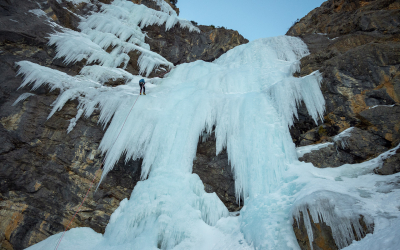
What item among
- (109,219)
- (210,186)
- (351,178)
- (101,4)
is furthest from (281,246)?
(101,4)

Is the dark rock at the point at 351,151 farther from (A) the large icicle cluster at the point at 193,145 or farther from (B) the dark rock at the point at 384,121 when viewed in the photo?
(A) the large icicle cluster at the point at 193,145

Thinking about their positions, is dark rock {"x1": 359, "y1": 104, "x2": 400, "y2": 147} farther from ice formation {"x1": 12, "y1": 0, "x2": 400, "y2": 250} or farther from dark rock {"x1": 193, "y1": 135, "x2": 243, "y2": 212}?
dark rock {"x1": 193, "y1": 135, "x2": 243, "y2": 212}

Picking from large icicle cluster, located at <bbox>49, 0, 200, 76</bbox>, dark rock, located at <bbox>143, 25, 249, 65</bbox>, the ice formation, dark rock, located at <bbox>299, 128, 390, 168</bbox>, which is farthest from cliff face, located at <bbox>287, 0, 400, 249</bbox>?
large icicle cluster, located at <bbox>49, 0, 200, 76</bbox>

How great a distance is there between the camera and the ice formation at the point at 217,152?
12.6 ft

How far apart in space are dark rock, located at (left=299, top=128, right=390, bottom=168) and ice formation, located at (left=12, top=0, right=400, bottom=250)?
284mm

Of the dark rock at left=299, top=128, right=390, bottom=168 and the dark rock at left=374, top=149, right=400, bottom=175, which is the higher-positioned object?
the dark rock at left=299, top=128, right=390, bottom=168

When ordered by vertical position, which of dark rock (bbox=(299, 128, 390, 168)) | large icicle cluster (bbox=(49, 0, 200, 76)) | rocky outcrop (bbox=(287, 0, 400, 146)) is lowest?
dark rock (bbox=(299, 128, 390, 168))

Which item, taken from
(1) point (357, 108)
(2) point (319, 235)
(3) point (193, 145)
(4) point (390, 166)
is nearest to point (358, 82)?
(1) point (357, 108)

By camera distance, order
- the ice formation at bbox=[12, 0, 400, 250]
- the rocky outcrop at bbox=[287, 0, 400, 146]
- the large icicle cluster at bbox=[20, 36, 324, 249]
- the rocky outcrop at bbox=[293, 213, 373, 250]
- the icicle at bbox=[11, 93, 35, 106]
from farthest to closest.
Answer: the icicle at bbox=[11, 93, 35, 106], the rocky outcrop at bbox=[287, 0, 400, 146], the large icicle cluster at bbox=[20, 36, 324, 249], the ice formation at bbox=[12, 0, 400, 250], the rocky outcrop at bbox=[293, 213, 373, 250]

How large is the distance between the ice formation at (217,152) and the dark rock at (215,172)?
0.92 ft

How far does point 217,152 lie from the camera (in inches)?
255

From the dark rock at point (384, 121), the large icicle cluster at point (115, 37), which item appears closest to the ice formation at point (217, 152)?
the large icicle cluster at point (115, 37)

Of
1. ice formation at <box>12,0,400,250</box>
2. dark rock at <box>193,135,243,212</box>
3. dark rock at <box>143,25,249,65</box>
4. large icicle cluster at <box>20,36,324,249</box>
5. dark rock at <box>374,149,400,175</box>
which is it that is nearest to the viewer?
ice formation at <box>12,0,400,250</box>

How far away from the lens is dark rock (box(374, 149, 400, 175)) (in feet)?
13.7
